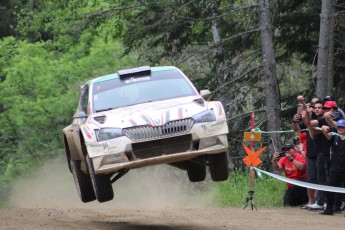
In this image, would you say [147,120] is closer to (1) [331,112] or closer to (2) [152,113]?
(2) [152,113]

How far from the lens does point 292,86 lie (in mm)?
33188

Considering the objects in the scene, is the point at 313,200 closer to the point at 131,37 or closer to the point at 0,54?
the point at 131,37

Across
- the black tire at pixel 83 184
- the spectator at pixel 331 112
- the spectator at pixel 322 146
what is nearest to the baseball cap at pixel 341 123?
the spectator at pixel 331 112

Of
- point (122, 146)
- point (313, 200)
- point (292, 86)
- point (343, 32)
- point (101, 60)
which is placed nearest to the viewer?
point (122, 146)

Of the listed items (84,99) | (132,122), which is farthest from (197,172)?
(132,122)

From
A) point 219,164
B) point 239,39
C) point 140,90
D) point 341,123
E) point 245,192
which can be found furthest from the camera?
point 239,39

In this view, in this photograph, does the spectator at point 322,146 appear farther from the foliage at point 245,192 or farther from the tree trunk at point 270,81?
the tree trunk at point 270,81

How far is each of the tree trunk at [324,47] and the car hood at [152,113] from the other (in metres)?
7.56

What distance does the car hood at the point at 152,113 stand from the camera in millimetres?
11766

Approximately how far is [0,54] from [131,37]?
98.2ft

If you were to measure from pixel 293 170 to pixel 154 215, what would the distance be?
3579 mm

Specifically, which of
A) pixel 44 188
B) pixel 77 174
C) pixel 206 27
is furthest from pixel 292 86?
pixel 77 174

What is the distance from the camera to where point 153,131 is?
38.3 feet

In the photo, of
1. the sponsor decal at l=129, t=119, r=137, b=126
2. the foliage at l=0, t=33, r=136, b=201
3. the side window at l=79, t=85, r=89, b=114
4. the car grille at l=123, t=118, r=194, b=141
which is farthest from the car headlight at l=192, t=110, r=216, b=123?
the foliage at l=0, t=33, r=136, b=201
